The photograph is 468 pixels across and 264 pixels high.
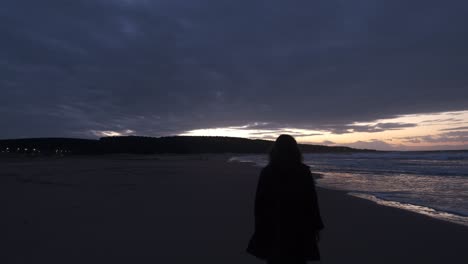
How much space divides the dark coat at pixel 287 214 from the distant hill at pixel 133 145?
10307 cm

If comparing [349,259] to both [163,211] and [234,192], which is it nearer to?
[163,211]

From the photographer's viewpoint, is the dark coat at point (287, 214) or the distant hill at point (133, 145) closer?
the dark coat at point (287, 214)

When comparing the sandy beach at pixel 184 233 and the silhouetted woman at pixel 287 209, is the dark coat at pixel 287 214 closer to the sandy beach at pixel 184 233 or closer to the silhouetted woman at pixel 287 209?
the silhouetted woman at pixel 287 209

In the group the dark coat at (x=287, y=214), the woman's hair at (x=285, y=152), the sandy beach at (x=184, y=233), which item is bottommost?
the sandy beach at (x=184, y=233)

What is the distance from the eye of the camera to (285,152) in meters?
3.54

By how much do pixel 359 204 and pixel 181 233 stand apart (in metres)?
5.93

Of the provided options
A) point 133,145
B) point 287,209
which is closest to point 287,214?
point 287,209

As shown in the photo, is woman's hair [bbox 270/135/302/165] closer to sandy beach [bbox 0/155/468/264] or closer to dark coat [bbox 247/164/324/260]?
dark coat [bbox 247/164/324/260]

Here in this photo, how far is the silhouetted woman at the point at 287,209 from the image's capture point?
137 inches

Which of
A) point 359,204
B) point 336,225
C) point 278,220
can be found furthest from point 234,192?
point 278,220

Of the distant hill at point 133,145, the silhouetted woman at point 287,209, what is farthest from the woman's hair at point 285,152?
the distant hill at point 133,145

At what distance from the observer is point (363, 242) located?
634cm

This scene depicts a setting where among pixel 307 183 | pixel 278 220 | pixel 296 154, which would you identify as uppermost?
pixel 296 154

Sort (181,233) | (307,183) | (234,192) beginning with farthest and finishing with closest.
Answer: (234,192) → (181,233) → (307,183)
